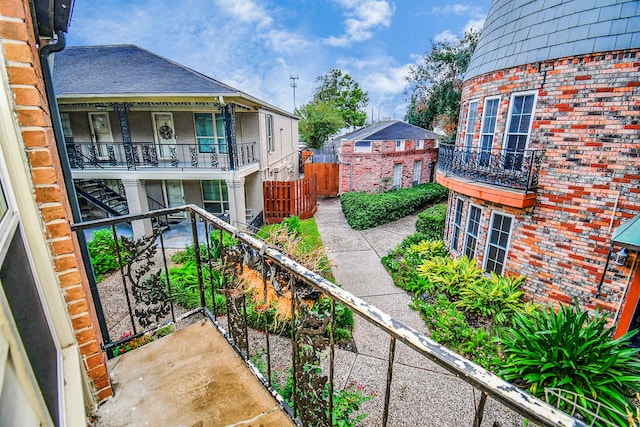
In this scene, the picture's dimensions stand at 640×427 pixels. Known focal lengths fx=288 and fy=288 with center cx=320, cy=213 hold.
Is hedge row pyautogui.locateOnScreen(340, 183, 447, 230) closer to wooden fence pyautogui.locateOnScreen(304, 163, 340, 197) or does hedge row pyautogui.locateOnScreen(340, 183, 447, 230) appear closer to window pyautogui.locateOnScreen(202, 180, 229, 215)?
wooden fence pyautogui.locateOnScreen(304, 163, 340, 197)

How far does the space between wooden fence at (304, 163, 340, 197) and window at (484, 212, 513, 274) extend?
1157cm

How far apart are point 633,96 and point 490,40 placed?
3.76m

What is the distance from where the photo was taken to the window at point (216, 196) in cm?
1148

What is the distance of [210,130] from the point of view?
35.5 ft

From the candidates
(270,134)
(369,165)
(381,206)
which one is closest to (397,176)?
(369,165)

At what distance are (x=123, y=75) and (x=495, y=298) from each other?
41.7 ft

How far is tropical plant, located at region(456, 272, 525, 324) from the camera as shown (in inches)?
226

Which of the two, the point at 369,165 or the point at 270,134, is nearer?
the point at 270,134

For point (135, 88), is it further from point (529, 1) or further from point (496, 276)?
point (496, 276)

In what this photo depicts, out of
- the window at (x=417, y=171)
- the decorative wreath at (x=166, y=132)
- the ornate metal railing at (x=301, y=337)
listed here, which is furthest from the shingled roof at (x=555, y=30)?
the decorative wreath at (x=166, y=132)

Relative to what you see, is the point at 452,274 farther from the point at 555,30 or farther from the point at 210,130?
the point at 210,130

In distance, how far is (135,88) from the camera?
28.9 feet

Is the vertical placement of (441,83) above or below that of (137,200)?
above

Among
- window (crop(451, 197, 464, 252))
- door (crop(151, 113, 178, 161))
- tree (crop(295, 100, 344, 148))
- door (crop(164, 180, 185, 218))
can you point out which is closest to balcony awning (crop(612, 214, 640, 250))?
window (crop(451, 197, 464, 252))
